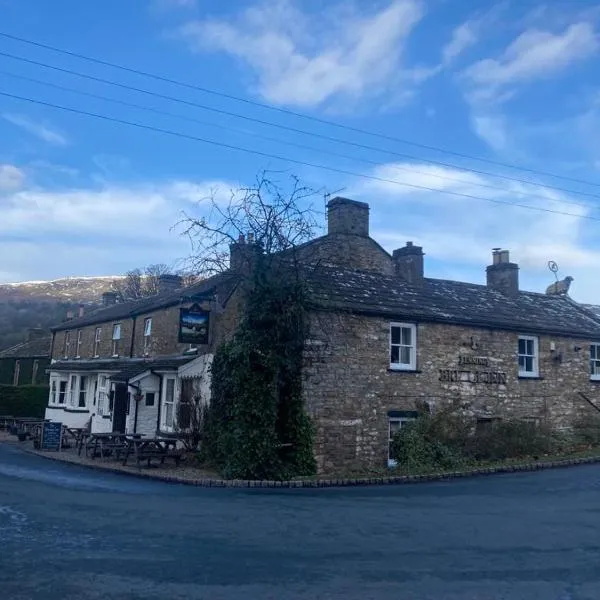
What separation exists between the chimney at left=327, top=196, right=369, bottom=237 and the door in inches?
437

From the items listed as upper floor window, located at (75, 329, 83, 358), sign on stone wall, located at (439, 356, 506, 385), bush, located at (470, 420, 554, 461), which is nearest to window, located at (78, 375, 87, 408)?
upper floor window, located at (75, 329, 83, 358)

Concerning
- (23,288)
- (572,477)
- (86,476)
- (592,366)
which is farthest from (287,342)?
(23,288)

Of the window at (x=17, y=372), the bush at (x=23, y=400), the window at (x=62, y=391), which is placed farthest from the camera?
the window at (x=17, y=372)

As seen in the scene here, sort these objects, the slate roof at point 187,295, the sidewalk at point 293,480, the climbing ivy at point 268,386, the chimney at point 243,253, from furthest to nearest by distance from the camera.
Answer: the slate roof at point 187,295 → the chimney at point 243,253 → the climbing ivy at point 268,386 → the sidewalk at point 293,480

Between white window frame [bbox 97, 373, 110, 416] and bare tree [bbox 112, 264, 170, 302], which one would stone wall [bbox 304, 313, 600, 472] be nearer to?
white window frame [bbox 97, 373, 110, 416]

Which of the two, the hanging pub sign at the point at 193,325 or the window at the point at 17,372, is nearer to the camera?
the hanging pub sign at the point at 193,325

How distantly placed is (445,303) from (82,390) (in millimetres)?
20153

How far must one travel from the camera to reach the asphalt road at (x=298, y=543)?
6945 mm

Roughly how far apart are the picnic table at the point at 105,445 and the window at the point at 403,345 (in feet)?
31.1

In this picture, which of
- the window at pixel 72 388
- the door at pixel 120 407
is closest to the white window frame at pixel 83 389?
the window at pixel 72 388

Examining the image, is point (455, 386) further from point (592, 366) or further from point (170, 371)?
point (170, 371)

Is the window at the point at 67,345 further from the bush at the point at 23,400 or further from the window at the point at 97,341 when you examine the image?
the window at the point at 97,341

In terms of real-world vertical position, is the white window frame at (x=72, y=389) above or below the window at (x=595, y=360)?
below

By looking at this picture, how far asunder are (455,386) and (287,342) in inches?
271
